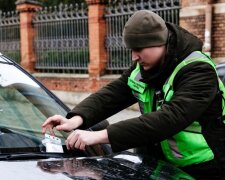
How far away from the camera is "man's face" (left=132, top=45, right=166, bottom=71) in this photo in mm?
2617

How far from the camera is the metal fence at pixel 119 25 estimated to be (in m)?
10.7

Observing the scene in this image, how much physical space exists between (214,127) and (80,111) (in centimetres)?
82

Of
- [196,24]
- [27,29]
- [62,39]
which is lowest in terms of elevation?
[62,39]

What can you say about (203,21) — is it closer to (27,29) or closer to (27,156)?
(27,29)

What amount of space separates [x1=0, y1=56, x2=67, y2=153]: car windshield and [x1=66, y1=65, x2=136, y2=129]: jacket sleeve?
23 cm

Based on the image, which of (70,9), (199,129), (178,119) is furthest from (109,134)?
(70,9)

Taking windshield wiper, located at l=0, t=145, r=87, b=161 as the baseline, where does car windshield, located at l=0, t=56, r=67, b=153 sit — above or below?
above

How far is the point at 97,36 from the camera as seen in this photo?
1168 centimetres

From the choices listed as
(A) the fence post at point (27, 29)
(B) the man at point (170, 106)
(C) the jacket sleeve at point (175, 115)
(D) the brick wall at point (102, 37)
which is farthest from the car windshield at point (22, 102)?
(A) the fence post at point (27, 29)

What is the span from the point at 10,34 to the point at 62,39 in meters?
2.73

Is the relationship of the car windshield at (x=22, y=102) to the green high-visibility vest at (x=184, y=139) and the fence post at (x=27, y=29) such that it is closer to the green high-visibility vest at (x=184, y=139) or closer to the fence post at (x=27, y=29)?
the green high-visibility vest at (x=184, y=139)

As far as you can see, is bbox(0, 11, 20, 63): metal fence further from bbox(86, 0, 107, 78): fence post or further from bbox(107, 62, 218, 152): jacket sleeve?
bbox(107, 62, 218, 152): jacket sleeve

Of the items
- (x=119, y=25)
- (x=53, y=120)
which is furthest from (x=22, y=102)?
(x=119, y=25)

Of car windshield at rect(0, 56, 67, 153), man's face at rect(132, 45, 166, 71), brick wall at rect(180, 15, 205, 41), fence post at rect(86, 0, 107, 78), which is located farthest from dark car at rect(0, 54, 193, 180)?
fence post at rect(86, 0, 107, 78)
